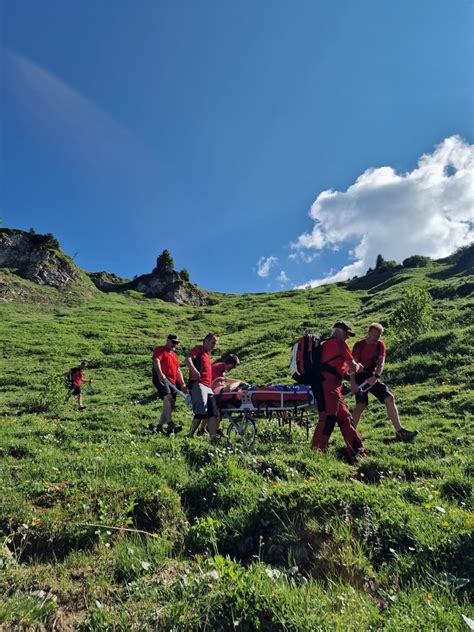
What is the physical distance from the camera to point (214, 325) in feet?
206

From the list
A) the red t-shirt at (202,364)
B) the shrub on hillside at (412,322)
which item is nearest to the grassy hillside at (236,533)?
the red t-shirt at (202,364)

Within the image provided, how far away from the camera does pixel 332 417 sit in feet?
26.1

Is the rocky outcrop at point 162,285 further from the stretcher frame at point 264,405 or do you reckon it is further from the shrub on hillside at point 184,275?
the stretcher frame at point 264,405

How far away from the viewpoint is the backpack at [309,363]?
8102 mm

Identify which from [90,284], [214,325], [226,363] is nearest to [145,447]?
[226,363]

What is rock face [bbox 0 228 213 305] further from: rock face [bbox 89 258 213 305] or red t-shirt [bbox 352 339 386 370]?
red t-shirt [bbox 352 339 386 370]

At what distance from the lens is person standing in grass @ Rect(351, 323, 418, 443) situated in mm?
9055

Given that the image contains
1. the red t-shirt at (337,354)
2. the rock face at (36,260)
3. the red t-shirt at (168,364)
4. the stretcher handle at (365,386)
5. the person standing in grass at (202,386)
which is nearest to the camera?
the red t-shirt at (337,354)

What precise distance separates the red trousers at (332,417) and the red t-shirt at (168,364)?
4.77 m

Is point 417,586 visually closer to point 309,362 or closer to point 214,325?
point 309,362

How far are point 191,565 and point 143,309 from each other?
253 ft

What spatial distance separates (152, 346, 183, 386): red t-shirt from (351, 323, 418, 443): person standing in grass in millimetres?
4898

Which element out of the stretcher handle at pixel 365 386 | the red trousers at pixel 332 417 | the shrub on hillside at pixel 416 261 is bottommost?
the red trousers at pixel 332 417

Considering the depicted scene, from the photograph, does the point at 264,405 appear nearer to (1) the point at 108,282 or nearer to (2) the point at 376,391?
(2) the point at 376,391
